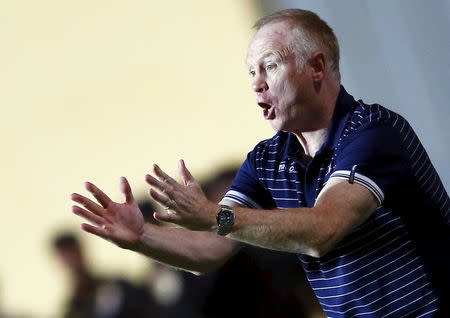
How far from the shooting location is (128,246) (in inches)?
64.2

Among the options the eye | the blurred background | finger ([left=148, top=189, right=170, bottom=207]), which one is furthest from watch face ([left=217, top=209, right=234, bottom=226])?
the blurred background

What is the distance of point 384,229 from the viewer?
1.72 metres

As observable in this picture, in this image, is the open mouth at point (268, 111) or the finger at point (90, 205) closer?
the finger at point (90, 205)

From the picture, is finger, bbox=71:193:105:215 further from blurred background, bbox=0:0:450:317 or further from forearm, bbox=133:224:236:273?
blurred background, bbox=0:0:450:317

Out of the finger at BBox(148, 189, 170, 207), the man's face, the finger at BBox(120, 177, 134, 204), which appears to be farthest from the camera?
the man's face

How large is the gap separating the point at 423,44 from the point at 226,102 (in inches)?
27.8

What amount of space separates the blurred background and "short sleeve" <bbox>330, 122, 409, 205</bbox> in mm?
1476

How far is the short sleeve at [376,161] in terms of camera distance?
5.37 feet

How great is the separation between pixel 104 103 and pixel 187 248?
1.49m

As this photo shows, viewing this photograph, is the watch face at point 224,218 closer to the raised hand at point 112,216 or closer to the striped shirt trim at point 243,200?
the raised hand at point 112,216

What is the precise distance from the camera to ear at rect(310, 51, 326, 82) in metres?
1.89

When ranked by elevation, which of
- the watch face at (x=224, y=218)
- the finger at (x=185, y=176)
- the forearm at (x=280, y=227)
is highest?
the finger at (x=185, y=176)

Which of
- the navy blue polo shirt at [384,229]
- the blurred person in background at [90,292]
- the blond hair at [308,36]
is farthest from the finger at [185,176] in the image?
the blurred person in background at [90,292]

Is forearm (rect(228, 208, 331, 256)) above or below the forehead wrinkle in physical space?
below
